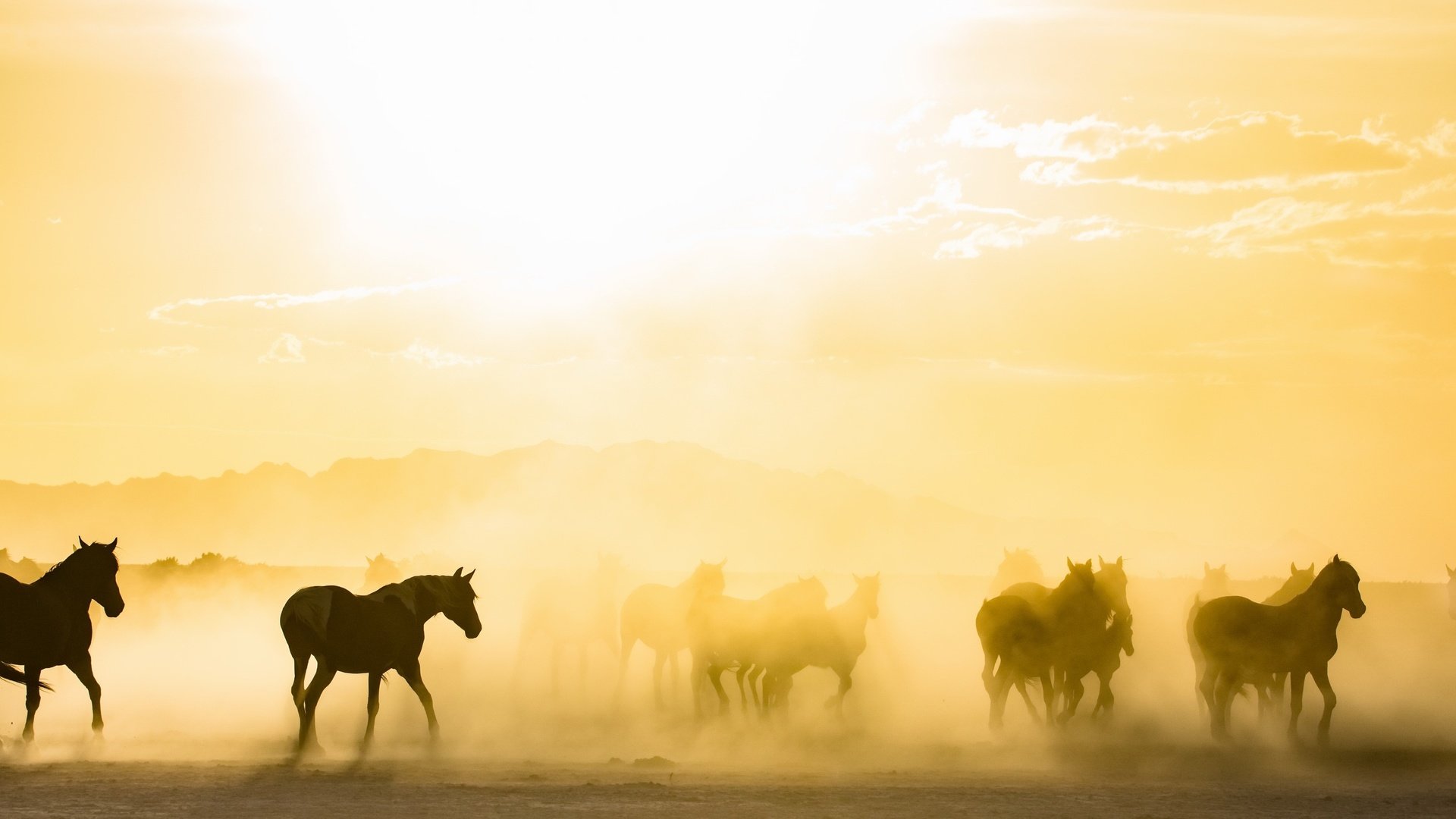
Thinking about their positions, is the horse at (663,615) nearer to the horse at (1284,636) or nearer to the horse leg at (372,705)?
the horse leg at (372,705)

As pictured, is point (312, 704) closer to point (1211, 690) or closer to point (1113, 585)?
point (1113, 585)

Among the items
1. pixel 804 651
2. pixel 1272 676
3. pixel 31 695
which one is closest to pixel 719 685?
pixel 804 651

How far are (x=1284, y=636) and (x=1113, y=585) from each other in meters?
3.40

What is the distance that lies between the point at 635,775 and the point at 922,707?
40.6ft

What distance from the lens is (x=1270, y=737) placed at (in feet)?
80.2

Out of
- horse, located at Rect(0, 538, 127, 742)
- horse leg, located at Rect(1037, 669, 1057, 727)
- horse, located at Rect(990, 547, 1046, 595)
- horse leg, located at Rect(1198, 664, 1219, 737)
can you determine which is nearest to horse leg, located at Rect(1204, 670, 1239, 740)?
horse leg, located at Rect(1198, 664, 1219, 737)

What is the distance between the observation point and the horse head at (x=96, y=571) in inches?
863

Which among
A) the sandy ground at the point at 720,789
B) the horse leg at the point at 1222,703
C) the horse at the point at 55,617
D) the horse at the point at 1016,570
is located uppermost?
the horse at the point at 1016,570

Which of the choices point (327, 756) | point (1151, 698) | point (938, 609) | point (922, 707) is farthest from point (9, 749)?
point (938, 609)

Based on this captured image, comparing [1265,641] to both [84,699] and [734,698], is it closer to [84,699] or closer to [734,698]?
[734,698]

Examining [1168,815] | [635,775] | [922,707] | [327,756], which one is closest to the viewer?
[1168,815]

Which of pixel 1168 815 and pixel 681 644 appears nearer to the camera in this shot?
pixel 1168 815

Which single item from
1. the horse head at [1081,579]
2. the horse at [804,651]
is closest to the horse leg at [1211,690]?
the horse head at [1081,579]

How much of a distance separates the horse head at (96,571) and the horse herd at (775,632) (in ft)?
0.07
